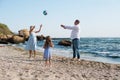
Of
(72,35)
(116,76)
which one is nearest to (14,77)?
(116,76)

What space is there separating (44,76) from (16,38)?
1856 inches

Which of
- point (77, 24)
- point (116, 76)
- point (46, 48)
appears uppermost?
point (77, 24)

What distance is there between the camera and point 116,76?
10922 mm

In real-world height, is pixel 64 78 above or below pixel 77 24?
below

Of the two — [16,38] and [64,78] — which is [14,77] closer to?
[64,78]

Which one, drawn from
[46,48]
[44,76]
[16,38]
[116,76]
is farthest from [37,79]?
[16,38]

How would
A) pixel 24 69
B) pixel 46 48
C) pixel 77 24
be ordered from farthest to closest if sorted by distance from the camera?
pixel 77 24, pixel 46 48, pixel 24 69

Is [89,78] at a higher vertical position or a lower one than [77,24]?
lower

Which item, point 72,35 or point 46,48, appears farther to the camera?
point 72,35

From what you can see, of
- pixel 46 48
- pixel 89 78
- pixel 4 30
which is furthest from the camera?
pixel 4 30

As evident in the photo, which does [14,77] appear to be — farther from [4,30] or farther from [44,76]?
[4,30]

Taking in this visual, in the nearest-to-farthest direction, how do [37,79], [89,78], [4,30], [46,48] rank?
1. [37,79]
2. [89,78]
3. [46,48]
4. [4,30]

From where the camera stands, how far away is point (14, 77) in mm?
9094

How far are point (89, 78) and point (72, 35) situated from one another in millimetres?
4758
